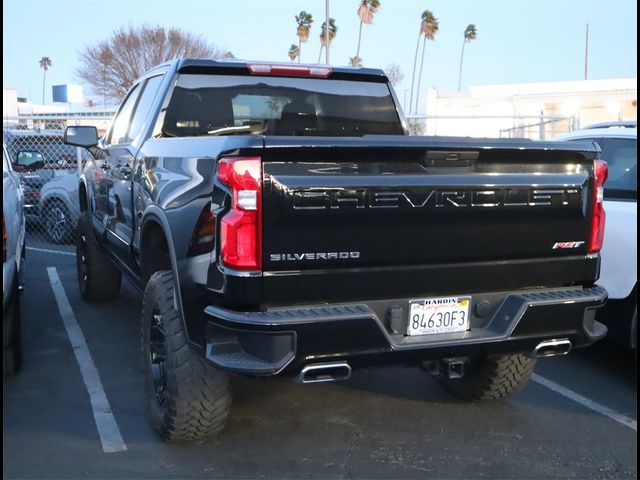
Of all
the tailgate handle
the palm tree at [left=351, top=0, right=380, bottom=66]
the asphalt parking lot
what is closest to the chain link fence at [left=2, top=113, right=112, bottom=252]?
the asphalt parking lot

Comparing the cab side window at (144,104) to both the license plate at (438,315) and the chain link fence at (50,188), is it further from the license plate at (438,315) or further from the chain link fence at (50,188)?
the chain link fence at (50,188)

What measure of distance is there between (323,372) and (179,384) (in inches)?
31.9

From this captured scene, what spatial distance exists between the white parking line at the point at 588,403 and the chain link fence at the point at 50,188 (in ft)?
23.9

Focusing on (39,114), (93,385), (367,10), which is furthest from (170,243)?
(367,10)

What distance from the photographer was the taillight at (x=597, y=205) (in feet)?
12.0

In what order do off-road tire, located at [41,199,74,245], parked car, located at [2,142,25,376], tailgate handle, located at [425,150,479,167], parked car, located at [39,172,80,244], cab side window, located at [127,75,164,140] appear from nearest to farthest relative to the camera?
1. tailgate handle, located at [425,150,479,167]
2. parked car, located at [2,142,25,376]
3. cab side window, located at [127,75,164,140]
4. parked car, located at [39,172,80,244]
5. off-road tire, located at [41,199,74,245]

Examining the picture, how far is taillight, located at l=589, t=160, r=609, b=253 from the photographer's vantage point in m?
3.65

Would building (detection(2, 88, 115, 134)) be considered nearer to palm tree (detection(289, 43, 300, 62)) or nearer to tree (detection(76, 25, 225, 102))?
tree (detection(76, 25, 225, 102))

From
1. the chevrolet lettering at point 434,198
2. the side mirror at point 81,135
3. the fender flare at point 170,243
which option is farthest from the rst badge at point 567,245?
the side mirror at point 81,135

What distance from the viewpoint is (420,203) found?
10.7ft

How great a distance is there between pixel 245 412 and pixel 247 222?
170 cm

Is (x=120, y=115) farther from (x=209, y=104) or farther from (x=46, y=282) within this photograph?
(x=46, y=282)

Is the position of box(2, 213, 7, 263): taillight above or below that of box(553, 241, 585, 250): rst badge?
below

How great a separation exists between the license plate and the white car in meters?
1.75
